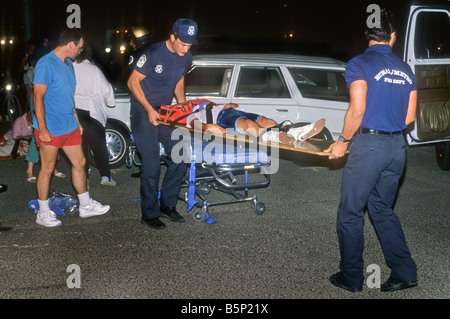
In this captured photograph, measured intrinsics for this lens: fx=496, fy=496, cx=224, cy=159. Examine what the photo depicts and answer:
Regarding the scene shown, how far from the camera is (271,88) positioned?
7875 millimetres

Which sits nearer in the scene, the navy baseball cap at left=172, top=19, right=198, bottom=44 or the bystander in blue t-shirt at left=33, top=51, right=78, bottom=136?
the navy baseball cap at left=172, top=19, right=198, bottom=44

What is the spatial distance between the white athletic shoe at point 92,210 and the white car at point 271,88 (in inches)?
98.3

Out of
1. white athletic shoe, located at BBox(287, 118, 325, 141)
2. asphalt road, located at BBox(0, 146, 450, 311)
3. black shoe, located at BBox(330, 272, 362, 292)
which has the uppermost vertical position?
white athletic shoe, located at BBox(287, 118, 325, 141)

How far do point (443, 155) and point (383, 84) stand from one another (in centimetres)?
519

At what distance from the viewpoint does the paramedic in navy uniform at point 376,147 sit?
354 centimetres

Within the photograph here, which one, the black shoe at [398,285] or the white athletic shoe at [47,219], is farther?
the white athletic shoe at [47,219]

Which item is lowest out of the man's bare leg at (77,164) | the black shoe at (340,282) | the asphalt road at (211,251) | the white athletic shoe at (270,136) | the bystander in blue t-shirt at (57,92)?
the asphalt road at (211,251)

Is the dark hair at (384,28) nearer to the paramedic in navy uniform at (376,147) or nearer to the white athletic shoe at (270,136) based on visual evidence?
the paramedic in navy uniform at (376,147)

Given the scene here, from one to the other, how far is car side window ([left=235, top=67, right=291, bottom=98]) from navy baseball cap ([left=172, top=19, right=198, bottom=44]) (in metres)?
2.80

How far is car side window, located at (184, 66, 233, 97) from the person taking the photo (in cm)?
778

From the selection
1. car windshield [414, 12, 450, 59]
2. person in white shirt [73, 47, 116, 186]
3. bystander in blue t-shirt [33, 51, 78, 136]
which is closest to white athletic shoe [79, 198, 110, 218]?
bystander in blue t-shirt [33, 51, 78, 136]

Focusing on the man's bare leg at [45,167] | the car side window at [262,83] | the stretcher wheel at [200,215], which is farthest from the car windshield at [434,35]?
the man's bare leg at [45,167]

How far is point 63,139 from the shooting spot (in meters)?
5.34

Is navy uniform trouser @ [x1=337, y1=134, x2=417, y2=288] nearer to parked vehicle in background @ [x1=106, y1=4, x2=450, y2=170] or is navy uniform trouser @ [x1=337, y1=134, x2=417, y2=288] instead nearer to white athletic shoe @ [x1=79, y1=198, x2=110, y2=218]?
white athletic shoe @ [x1=79, y1=198, x2=110, y2=218]
